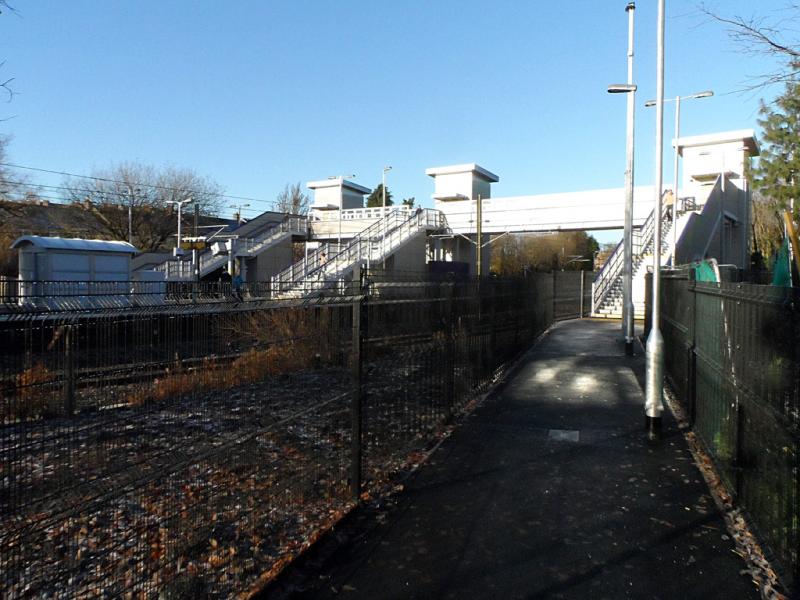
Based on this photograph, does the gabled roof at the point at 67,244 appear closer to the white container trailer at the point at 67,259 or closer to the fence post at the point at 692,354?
the white container trailer at the point at 67,259

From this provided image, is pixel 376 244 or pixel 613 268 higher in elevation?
pixel 376 244

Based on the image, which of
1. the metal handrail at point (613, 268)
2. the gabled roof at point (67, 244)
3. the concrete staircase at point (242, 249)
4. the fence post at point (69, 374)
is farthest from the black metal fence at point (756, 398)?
the concrete staircase at point (242, 249)

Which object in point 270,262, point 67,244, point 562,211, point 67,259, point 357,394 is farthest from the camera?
point 270,262

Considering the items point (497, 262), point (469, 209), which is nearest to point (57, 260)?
point (469, 209)

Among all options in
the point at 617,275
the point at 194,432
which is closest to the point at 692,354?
the point at 194,432

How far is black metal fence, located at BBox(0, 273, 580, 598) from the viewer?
2660 millimetres

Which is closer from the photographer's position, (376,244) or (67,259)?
(67,259)

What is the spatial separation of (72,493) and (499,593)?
8.41ft

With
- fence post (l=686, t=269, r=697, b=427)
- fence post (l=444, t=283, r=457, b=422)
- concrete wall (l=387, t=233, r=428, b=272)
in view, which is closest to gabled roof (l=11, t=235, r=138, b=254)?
concrete wall (l=387, t=233, r=428, b=272)

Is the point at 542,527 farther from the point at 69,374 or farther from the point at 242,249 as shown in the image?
the point at 242,249

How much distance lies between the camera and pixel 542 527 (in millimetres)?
4883

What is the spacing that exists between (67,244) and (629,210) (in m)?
19.9

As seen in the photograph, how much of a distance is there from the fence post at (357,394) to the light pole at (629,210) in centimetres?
1192

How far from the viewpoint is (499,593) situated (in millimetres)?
3879
